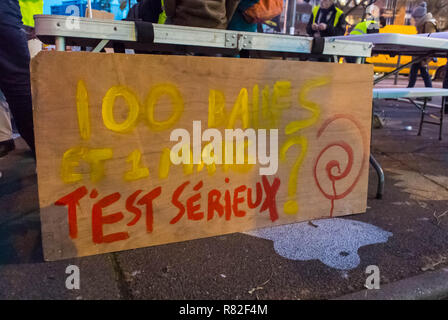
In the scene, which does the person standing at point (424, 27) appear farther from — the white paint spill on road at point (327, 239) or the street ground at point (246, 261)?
the white paint spill on road at point (327, 239)

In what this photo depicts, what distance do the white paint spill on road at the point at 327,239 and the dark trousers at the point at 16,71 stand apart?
1831 millimetres

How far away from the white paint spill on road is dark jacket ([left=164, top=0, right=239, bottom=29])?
47.3 inches

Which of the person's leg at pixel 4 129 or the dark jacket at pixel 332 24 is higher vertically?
the dark jacket at pixel 332 24

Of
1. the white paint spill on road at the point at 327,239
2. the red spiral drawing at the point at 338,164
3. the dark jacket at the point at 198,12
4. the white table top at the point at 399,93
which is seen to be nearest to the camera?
the white paint spill on road at the point at 327,239

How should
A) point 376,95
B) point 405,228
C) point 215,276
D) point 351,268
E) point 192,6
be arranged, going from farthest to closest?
1. point 376,95
2. point 405,228
3. point 192,6
4. point 351,268
5. point 215,276

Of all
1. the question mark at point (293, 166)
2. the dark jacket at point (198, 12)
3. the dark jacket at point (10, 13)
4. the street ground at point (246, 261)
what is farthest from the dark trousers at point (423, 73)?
the dark jacket at point (10, 13)

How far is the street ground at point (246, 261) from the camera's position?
5.23ft

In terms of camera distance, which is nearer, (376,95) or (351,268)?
(351,268)

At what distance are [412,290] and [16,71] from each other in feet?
8.93

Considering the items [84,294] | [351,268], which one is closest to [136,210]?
[84,294]

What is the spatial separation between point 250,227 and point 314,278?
0.52 m

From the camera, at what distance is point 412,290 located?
5.46 feet

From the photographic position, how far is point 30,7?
3.19 meters
